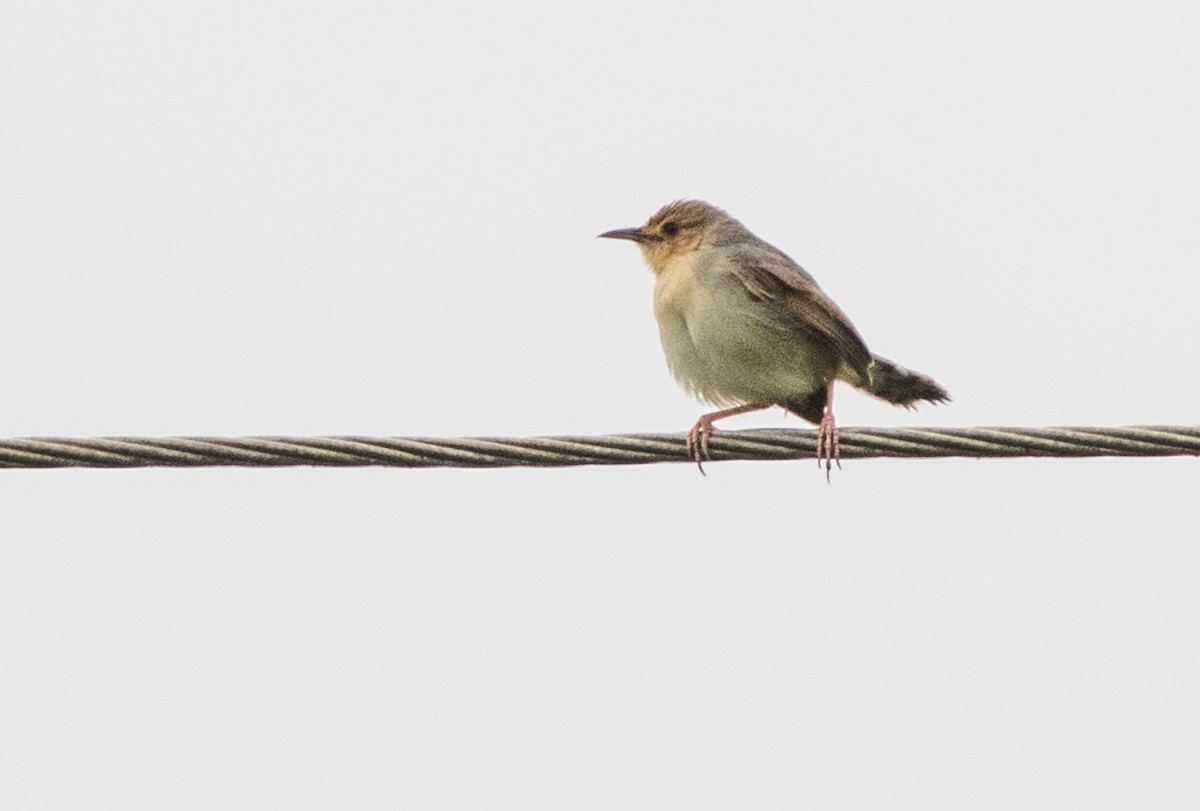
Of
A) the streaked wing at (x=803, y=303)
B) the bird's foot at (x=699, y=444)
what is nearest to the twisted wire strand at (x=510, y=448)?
the bird's foot at (x=699, y=444)

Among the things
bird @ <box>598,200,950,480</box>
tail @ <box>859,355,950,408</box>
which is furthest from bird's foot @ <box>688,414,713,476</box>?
tail @ <box>859,355,950,408</box>

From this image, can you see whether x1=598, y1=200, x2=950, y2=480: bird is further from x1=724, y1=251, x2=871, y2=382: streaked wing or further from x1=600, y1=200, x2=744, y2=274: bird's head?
→ x1=600, y1=200, x2=744, y2=274: bird's head

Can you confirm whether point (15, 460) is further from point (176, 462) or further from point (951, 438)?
point (951, 438)

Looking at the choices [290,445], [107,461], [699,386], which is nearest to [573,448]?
[290,445]

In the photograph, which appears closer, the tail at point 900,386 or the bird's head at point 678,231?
the tail at point 900,386

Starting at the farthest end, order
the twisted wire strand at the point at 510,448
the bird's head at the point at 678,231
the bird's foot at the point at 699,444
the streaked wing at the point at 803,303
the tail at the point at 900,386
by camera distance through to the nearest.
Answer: the bird's head at the point at 678,231, the tail at the point at 900,386, the streaked wing at the point at 803,303, the bird's foot at the point at 699,444, the twisted wire strand at the point at 510,448

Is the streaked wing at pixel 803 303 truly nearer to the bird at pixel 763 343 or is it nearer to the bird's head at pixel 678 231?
the bird at pixel 763 343
